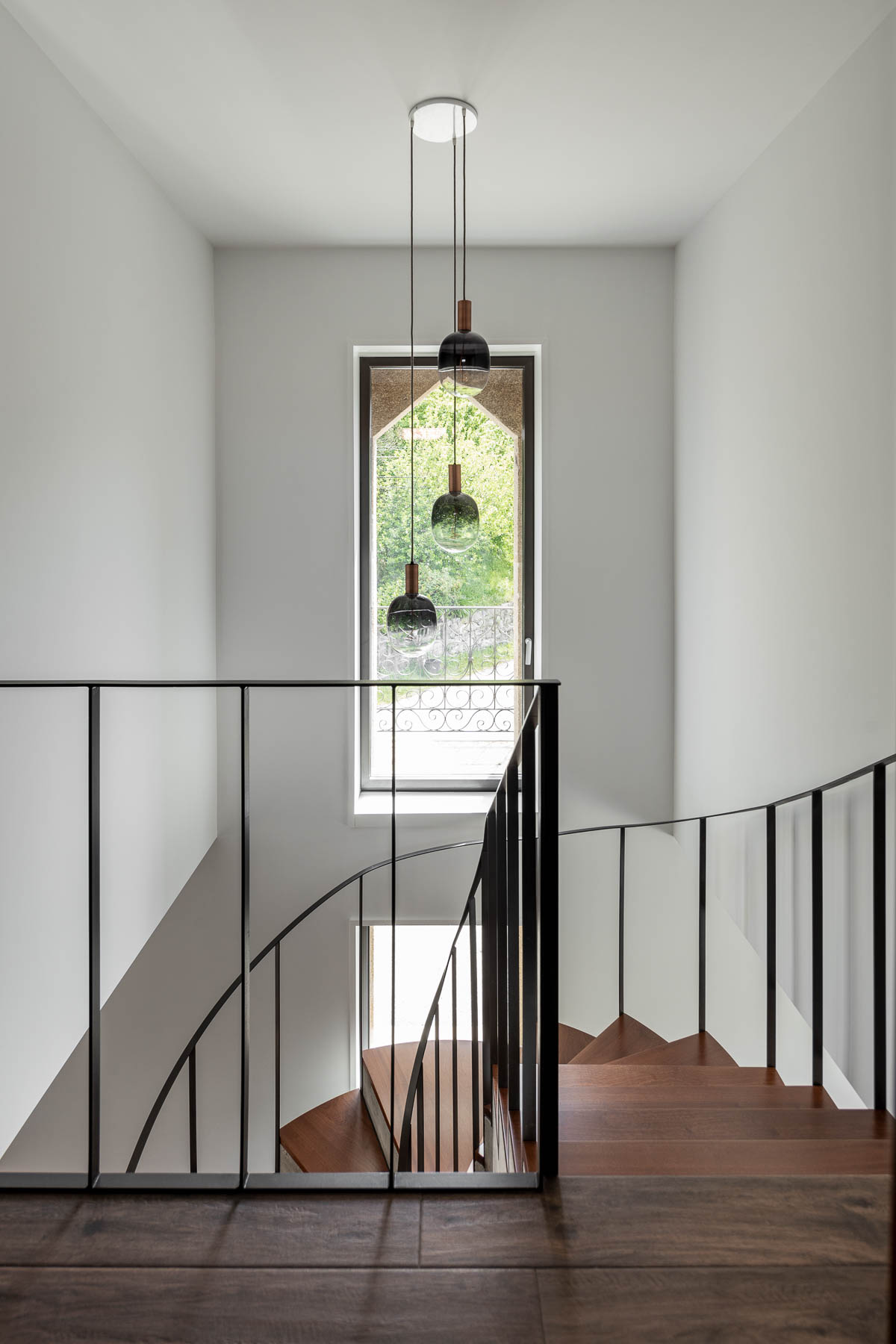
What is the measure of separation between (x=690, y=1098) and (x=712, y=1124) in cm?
22

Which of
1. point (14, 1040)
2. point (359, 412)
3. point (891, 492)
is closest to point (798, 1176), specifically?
point (891, 492)

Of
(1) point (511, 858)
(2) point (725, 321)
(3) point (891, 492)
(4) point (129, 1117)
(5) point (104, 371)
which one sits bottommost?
(4) point (129, 1117)

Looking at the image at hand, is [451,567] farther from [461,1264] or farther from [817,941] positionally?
[461,1264]

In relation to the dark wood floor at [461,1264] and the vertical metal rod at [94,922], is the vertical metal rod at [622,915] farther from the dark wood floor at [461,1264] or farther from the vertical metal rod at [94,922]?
the vertical metal rod at [94,922]

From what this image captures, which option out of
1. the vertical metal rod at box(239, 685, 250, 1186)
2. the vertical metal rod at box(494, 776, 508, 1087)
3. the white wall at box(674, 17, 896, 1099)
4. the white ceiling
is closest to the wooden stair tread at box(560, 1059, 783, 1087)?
the white wall at box(674, 17, 896, 1099)

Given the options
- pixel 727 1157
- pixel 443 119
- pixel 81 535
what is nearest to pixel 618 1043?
pixel 727 1157

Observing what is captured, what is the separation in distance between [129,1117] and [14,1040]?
2.23 meters

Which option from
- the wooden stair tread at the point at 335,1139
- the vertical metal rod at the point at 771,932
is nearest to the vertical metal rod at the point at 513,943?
the vertical metal rod at the point at 771,932

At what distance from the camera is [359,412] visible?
4035mm

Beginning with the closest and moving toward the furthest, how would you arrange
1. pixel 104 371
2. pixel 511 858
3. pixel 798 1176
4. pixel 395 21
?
pixel 798 1176, pixel 511 858, pixel 395 21, pixel 104 371

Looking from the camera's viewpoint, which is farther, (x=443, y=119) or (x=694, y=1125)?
(x=443, y=119)

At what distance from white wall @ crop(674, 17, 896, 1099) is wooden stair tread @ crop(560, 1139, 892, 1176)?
49 centimetres

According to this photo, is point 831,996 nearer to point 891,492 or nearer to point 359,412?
point 891,492

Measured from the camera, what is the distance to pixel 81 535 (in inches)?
102
